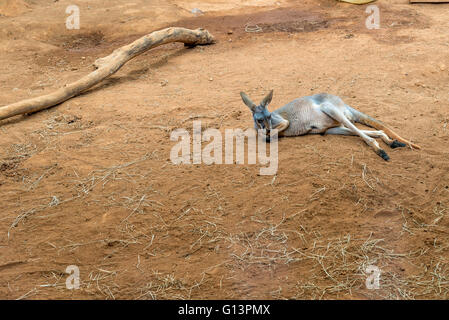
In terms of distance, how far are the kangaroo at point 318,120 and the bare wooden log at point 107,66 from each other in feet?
9.59

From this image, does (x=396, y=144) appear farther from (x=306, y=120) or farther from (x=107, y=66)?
(x=107, y=66)

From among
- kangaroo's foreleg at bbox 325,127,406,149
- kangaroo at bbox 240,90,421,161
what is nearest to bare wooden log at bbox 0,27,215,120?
kangaroo at bbox 240,90,421,161

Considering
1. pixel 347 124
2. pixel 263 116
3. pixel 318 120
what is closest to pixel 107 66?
pixel 263 116

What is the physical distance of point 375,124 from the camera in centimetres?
507

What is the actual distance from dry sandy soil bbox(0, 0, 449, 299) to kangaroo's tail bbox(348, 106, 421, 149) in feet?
0.66

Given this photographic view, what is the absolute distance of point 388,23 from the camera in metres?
9.19

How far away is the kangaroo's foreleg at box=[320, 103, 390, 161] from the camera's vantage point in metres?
4.59

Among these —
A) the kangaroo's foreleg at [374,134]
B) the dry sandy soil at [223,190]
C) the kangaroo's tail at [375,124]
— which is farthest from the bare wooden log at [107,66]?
the kangaroo's tail at [375,124]

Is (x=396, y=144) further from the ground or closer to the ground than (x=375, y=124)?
closer to the ground

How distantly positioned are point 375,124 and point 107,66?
14.0 ft

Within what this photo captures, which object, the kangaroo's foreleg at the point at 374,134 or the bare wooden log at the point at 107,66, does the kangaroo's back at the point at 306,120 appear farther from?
the bare wooden log at the point at 107,66

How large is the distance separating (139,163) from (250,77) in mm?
3009

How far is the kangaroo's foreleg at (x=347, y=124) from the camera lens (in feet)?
15.1
